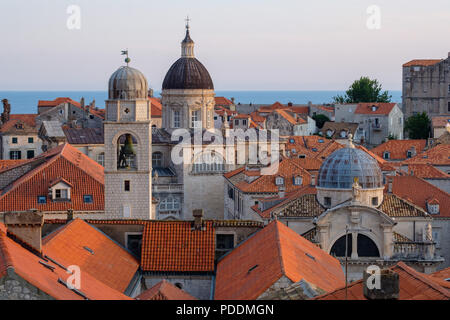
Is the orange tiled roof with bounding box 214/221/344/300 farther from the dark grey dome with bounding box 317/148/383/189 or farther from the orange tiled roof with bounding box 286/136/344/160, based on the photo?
the orange tiled roof with bounding box 286/136/344/160

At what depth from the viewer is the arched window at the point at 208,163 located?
74.1 m

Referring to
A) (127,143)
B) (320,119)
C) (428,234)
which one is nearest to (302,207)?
(428,234)

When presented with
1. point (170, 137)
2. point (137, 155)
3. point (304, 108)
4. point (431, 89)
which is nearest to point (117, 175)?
point (137, 155)

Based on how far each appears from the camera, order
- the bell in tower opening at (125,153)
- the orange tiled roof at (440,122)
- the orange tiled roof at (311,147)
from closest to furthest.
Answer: the bell in tower opening at (125,153) → the orange tiled roof at (311,147) → the orange tiled roof at (440,122)

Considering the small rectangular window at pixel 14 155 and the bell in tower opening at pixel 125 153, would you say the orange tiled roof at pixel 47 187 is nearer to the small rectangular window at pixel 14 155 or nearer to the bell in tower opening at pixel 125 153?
the bell in tower opening at pixel 125 153

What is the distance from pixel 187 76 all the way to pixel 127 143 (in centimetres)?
3131

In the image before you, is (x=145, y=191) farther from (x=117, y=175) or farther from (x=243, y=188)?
(x=243, y=188)

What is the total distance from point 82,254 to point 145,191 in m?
13.6

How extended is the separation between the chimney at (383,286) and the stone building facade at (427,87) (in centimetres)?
10999

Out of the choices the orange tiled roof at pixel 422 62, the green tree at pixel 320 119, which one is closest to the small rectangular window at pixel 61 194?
the orange tiled roof at pixel 422 62

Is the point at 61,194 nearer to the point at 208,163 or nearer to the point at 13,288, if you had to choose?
the point at 208,163

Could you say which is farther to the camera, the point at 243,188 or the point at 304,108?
the point at 304,108

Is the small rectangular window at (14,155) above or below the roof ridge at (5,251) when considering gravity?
below
